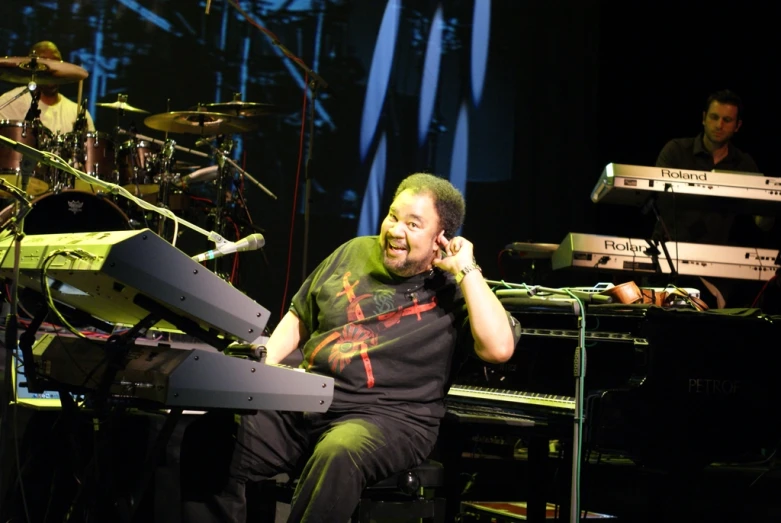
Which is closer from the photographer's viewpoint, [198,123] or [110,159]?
[110,159]

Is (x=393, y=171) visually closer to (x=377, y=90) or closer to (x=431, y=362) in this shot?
(x=377, y=90)

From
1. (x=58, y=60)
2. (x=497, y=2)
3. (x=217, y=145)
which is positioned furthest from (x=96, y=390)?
(x=497, y=2)

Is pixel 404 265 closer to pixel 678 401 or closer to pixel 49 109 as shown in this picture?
pixel 678 401

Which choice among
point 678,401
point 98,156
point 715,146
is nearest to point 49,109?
point 98,156

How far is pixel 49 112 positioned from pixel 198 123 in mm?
1142

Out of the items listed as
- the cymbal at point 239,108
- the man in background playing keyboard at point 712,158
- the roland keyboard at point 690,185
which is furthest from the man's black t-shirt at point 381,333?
the cymbal at point 239,108

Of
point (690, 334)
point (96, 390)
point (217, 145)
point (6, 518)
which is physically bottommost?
point (6, 518)

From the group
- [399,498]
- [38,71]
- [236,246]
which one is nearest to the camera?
[236,246]

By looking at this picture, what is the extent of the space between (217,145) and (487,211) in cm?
237

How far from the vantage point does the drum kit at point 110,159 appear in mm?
5273

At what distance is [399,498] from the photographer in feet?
9.00

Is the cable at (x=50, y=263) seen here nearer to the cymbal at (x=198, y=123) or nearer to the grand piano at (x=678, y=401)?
the grand piano at (x=678, y=401)

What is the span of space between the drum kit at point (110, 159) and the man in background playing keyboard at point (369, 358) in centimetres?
264

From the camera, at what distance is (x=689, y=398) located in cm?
306
